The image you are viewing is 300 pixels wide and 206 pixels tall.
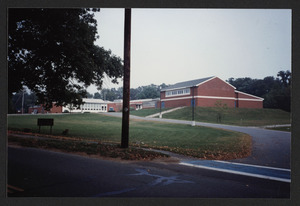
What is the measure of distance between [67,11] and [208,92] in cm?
2967

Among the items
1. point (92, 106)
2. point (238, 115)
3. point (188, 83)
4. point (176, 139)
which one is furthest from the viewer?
point (188, 83)

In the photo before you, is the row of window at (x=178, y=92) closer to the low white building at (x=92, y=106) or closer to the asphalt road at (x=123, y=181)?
the low white building at (x=92, y=106)

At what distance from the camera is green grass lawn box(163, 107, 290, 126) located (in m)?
28.5

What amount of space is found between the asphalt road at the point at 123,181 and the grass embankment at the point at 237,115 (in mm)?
23812

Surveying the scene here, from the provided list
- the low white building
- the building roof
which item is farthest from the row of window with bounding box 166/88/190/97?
the low white building

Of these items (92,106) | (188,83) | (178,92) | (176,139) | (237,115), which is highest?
(188,83)

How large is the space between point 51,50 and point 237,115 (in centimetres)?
2715

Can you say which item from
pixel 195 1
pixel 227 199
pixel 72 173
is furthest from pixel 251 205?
pixel 195 1

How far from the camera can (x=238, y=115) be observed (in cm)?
3095

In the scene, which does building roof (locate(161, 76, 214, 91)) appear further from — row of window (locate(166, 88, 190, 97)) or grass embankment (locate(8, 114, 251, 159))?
grass embankment (locate(8, 114, 251, 159))

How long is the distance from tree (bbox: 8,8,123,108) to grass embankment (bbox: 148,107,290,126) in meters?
21.8

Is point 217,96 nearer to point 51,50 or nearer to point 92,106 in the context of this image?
point 92,106

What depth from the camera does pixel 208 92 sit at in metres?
36.3

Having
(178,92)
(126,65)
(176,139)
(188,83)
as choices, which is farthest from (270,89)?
(126,65)
